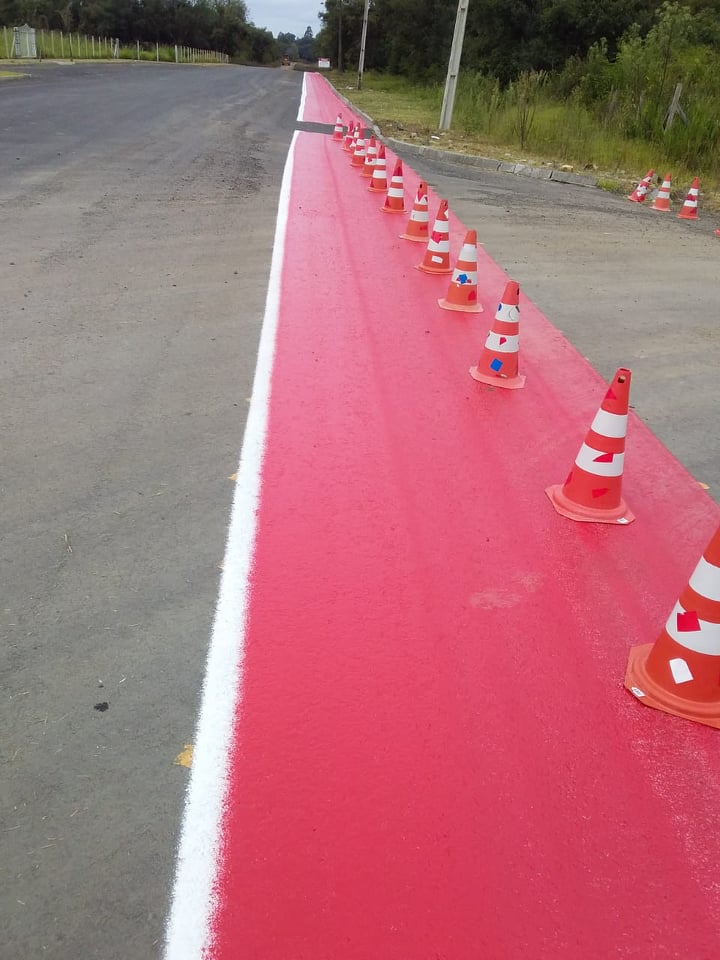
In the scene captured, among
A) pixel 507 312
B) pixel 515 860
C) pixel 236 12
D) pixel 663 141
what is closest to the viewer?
pixel 515 860

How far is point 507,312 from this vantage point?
18.4ft

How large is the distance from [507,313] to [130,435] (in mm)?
2859

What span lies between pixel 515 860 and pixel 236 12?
494ft

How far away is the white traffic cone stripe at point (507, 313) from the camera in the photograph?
5578mm

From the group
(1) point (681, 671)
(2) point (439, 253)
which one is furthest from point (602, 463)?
(2) point (439, 253)

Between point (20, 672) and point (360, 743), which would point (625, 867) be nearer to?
point (360, 743)

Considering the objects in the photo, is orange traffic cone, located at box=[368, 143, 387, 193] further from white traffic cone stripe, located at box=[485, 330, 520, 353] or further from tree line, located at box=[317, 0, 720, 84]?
tree line, located at box=[317, 0, 720, 84]

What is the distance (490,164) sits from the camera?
19.2 meters

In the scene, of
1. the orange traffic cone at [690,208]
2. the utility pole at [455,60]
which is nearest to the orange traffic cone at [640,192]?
the orange traffic cone at [690,208]

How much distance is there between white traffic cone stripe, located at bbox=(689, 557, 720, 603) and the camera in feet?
9.29

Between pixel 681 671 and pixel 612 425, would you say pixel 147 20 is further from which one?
pixel 681 671

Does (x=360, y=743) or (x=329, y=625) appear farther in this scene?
(x=329, y=625)

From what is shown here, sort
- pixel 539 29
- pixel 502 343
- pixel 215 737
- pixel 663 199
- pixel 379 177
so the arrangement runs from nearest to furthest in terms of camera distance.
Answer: pixel 215 737
pixel 502 343
pixel 379 177
pixel 663 199
pixel 539 29

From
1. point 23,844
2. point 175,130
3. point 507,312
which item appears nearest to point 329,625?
point 23,844
